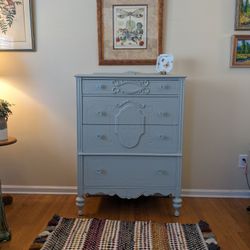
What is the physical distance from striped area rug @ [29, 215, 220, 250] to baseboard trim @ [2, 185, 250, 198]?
538 mm

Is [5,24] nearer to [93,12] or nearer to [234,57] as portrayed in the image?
[93,12]

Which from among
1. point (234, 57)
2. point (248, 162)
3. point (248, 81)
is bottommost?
point (248, 162)

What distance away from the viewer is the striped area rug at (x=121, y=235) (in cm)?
181

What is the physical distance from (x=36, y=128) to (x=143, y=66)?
1.14 meters

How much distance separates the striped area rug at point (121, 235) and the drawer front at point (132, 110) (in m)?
0.76

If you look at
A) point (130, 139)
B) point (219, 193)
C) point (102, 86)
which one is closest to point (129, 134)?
point (130, 139)

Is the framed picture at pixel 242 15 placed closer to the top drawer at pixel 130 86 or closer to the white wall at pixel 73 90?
the white wall at pixel 73 90

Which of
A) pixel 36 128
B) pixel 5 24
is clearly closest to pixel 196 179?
pixel 36 128

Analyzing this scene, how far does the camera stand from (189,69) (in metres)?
2.47

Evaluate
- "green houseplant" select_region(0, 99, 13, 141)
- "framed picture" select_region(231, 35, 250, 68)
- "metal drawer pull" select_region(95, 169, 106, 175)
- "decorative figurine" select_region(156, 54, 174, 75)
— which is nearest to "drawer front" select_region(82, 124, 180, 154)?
"metal drawer pull" select_region(95, 169, 106, 175)

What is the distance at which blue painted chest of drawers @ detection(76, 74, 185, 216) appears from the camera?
2082 mm

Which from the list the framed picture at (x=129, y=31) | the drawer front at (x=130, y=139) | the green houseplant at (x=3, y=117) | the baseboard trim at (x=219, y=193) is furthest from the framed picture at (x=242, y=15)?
the green houseplant at (x=3, y=117)

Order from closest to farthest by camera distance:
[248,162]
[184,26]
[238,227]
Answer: [238,227], [184,26], [248,162]

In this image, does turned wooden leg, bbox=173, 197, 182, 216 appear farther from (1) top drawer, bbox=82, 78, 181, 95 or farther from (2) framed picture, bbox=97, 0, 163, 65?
(2) framed picture, bbox=97, 0, 163, 65
